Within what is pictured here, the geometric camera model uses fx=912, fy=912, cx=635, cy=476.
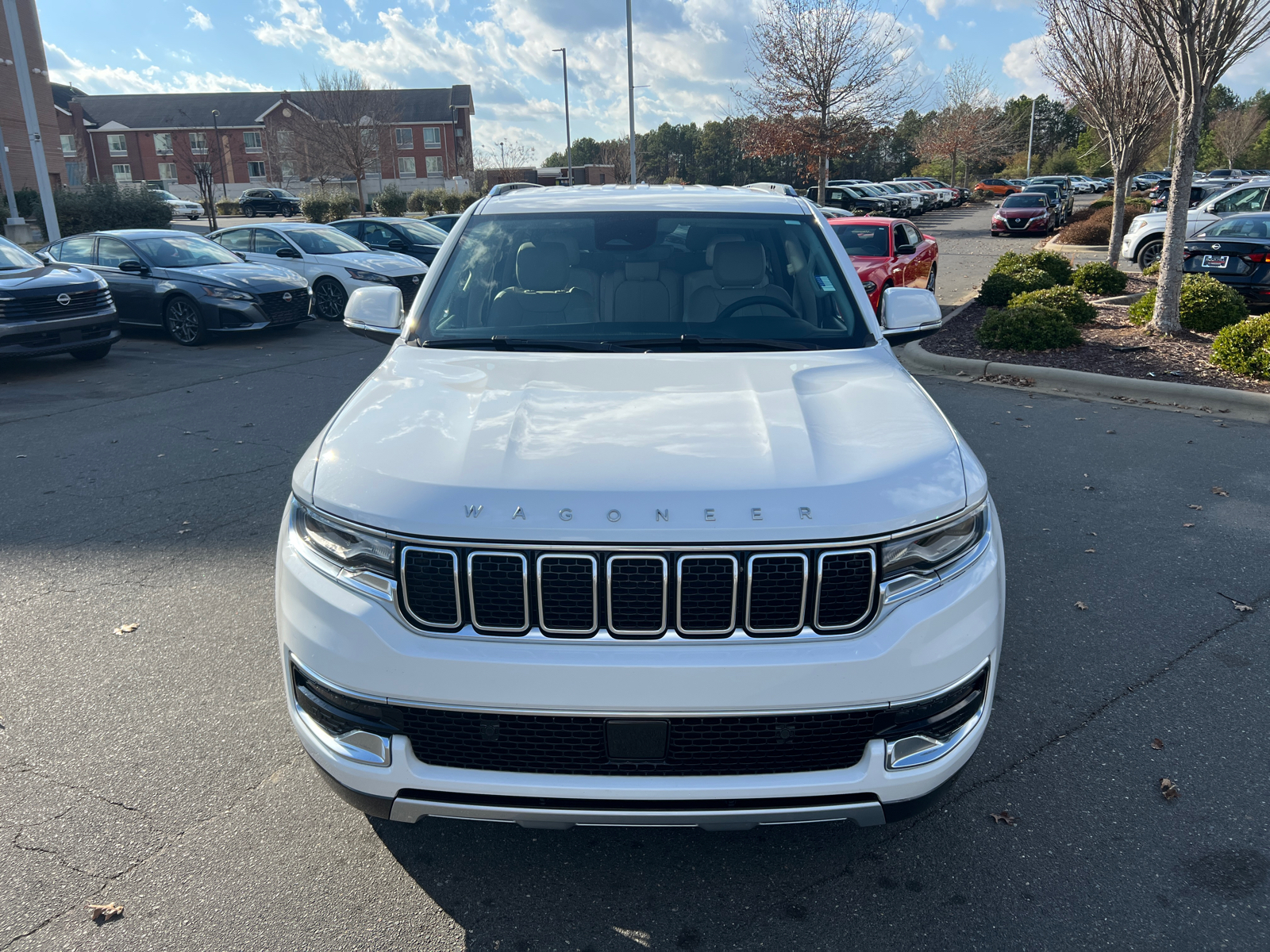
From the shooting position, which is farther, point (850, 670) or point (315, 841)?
point (315, 841)

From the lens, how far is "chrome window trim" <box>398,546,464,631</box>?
2.32 m

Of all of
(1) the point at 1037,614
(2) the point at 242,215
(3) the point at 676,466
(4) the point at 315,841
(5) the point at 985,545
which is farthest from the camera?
(2) the point at 242,215

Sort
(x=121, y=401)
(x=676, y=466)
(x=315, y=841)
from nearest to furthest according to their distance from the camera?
(x=676, y=466), (x=315, y=841), (x=121, y=401)

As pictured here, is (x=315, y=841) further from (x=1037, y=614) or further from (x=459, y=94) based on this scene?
(x=459, y=94)

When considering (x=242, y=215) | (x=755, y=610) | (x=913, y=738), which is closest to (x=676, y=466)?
(x=755, y=610)

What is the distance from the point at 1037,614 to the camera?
4.50m

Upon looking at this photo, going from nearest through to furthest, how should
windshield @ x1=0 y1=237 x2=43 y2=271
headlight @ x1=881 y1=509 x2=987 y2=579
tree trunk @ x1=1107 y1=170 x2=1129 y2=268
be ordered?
1. headlight @ x1=881 y1=509 x2=987 y2=579
2. windshield @ x1=0 y1=237 x2=43 y2=271
3. tree trunk @ x1=1107 y1=170 x2=1129 y2=268

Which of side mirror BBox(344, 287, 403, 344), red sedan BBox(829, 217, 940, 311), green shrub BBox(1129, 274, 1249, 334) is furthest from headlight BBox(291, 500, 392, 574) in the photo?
green shrub BBox(1129, 274, 1249, 334)

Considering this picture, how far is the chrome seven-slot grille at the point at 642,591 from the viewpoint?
7.50 feet

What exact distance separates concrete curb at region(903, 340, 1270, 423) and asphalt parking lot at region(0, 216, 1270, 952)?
130 inches

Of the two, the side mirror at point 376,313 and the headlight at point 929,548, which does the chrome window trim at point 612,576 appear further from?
the side mirror at point 376,313

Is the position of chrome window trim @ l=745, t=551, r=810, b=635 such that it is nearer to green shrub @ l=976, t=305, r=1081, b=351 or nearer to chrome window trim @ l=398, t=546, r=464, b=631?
chrome window trim @ l=398, t=546, r=464, b=631

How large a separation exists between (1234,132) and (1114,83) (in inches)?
3154

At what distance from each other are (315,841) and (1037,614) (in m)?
3.44
